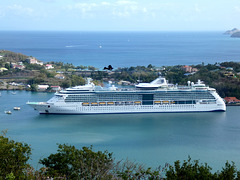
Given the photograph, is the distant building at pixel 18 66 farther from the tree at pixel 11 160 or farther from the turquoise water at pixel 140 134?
the tree at pixel 11 160

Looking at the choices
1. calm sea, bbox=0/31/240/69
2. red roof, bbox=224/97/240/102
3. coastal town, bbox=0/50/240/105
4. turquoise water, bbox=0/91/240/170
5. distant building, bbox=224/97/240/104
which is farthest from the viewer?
calm sea, bbox=0/31/240/69

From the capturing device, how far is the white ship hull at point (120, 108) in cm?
2225

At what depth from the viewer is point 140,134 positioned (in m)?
18.1

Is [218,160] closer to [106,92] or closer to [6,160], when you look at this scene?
[6,160]

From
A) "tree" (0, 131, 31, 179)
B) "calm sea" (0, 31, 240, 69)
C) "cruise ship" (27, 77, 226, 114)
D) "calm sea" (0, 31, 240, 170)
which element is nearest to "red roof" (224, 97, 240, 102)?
"calm sea" (0, 31, 240, 170)

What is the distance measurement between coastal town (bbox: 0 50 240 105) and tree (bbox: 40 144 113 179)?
52.9 feet

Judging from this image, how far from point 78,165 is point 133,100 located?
12.9 meters

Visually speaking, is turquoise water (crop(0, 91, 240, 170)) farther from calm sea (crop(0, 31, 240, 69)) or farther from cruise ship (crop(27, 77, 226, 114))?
calm sea (crop(0, 31, 240, 69))

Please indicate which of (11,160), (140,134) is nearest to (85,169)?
(11,160)

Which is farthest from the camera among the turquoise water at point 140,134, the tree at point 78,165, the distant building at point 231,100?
the distant building at point 231,100

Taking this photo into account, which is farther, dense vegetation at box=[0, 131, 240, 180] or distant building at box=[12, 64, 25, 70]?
distant building at box=[12, 64, 25, 70]

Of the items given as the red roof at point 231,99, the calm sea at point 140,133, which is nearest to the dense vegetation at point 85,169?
the calm sea at point 140,133

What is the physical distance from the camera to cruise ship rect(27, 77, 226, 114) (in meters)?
22.6

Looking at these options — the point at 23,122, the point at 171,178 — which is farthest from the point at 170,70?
the point at 171,178
